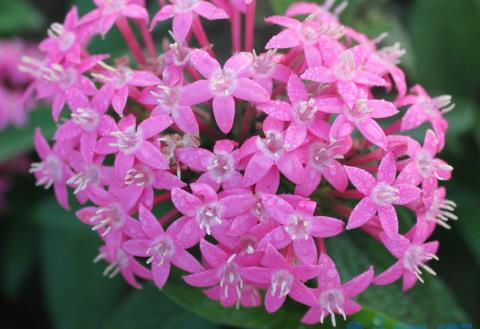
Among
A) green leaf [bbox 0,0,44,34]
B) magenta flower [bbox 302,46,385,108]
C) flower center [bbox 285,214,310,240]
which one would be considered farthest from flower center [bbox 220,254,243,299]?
green leaf [bbox 0,0,44,34]

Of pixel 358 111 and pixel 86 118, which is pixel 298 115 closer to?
pixel 358 111

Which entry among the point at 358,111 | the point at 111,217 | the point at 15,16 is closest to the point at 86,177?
the point at 111,217

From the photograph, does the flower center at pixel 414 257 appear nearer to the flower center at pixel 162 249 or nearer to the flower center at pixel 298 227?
the flower center at pixel 298 227

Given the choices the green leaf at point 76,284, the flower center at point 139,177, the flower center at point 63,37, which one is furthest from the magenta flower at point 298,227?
the green leaf at point 76,284

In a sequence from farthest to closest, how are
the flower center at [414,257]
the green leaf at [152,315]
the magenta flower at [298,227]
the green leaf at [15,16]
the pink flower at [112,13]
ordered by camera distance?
1. the green leaf at [15,16]
2. the green leaf at [152,315]
3. the pink flower at [112,13]
4. the flower center at [414,257]
5. the magenta flower at [298,227]

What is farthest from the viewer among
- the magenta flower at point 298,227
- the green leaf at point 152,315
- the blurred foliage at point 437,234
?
the blurred foliage at point 437,234

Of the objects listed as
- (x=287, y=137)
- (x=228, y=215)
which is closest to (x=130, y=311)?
(x=228, y=215)

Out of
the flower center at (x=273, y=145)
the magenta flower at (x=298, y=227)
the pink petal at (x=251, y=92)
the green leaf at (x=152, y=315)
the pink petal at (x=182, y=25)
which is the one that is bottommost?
the green leaf at (x=152, y=315)
